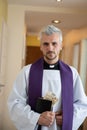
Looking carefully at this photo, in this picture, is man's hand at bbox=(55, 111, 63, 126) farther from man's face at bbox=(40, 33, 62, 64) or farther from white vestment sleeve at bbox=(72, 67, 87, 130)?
man's face at bbox=(40, 33, 62, 64)

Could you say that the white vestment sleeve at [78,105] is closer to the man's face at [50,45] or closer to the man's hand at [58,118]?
the man's hand at [58,118]

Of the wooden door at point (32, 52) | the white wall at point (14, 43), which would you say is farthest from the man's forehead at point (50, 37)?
the wooden door at point (32, 52)

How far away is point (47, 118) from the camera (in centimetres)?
154

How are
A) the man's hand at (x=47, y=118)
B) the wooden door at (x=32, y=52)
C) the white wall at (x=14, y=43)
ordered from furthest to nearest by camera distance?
1. the wooden door at (x=32, y=52)
2. the white wall at (x=14, y=43)
3. the man's hand at (x=47, y=118)

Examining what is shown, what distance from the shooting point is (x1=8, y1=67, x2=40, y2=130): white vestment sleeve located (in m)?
1.58

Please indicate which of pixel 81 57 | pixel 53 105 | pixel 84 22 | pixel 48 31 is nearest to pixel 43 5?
pixel 84 22

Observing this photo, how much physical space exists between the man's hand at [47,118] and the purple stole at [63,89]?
0.37ft

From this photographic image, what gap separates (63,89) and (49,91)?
0.31ft

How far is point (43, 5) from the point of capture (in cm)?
377

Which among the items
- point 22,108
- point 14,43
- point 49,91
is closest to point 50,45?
point 49,91

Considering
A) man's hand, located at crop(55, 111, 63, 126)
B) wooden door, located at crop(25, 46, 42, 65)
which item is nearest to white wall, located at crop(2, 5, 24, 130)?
man's hand, located at crop(55, 111, 63, 126)

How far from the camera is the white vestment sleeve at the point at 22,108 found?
1.58 meters

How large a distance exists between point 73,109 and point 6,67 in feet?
7.15

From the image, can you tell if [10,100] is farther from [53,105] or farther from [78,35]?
[78,35]
